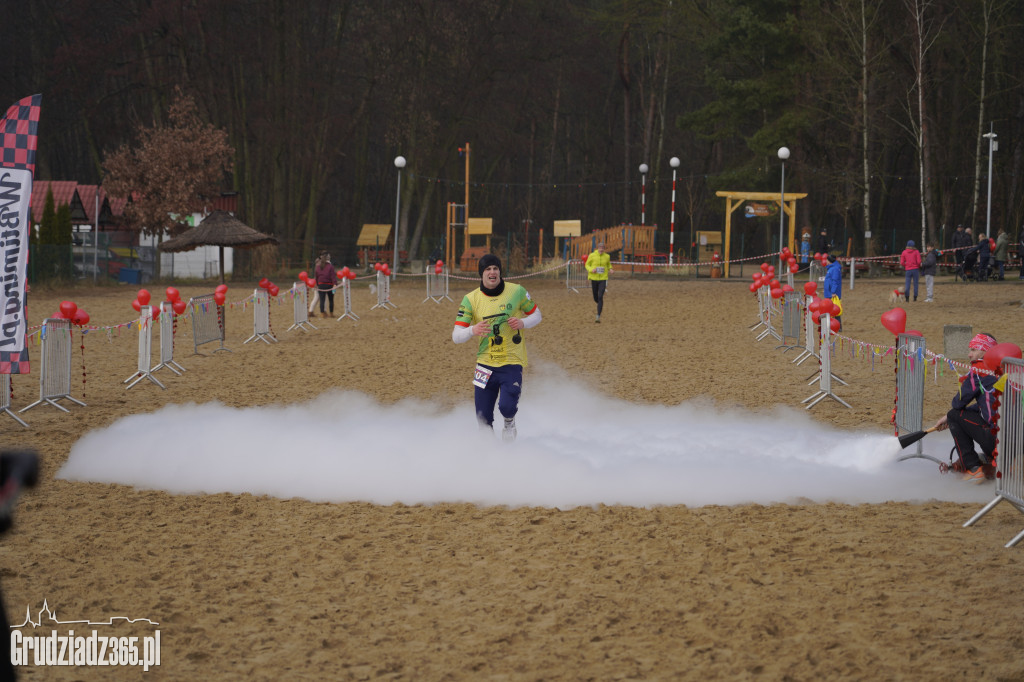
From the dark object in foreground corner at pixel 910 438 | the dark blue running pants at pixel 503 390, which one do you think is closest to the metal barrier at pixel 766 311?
the dark object in foreground corner at pixel 910 438

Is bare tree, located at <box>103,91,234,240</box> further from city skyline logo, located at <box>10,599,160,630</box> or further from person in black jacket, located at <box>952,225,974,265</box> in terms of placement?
city skyline logo, located at <box>10,599,160,630</box>

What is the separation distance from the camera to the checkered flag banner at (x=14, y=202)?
10.7 m

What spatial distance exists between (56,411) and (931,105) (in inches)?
1857

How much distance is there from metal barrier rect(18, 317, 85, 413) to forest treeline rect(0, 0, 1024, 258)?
28257mm

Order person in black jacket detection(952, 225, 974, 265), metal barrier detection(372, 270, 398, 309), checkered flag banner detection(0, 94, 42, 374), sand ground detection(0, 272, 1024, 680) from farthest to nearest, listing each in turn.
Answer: person in black jacket detection(952, 225, 974, 265)
metal barrier detection(372, 270, 398, 309)
checkered flag banner detection(0, 94, 42, 374)
sand ground detection(0, 272, 1024, 680)

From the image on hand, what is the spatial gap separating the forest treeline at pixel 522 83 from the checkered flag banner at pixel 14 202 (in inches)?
1177

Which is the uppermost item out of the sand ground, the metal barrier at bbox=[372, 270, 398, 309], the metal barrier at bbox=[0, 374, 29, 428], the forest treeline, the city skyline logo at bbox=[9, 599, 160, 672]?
the forest treeline

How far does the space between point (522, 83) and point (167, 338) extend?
41253 mm

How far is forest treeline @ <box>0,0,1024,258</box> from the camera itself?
146 feet

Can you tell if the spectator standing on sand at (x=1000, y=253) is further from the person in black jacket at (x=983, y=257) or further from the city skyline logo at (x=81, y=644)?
the city skyline logo at (x=81, y=644)

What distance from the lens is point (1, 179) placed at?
35.2 ft

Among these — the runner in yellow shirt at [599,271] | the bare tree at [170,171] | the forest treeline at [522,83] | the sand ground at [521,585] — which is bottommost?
the sand ground at [521,585]

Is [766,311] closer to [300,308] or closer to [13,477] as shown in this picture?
[300,308]

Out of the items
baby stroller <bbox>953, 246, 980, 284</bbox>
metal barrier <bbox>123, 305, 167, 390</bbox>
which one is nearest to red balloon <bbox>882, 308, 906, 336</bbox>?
metal barrier <bbox>123, 305, 167, 390</bbox>
